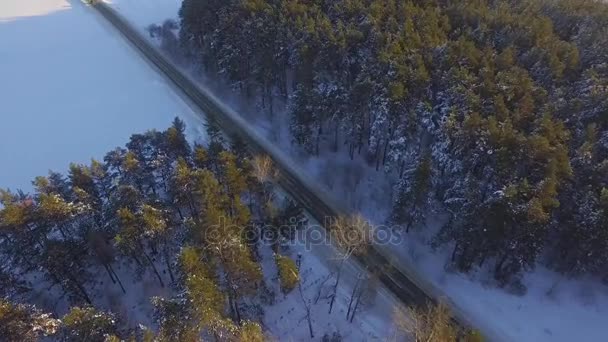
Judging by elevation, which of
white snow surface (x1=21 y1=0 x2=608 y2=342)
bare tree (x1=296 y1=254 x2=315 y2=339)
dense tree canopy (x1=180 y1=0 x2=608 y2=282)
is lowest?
bare tree (x1=296 y1=254 x2=315 y2=339)

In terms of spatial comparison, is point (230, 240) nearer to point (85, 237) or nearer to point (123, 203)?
point (123, 203)

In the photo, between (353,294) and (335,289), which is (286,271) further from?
(353,294)

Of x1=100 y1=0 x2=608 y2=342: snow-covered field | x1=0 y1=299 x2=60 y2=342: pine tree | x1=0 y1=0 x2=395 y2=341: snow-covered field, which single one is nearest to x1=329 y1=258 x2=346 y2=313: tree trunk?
x1=0 y1=0 x2=395 y2=341: snow-covered field

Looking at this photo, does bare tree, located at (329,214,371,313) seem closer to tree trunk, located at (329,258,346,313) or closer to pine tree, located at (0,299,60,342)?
tree trunk, located at (329,258,346,313)

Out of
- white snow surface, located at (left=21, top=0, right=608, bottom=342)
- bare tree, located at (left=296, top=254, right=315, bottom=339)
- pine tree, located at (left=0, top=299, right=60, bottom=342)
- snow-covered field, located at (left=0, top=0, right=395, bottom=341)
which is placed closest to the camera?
pine tree, located at (left=0, top=299, right=60, bottom=342)

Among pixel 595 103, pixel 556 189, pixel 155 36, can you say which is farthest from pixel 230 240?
pixel 155 36

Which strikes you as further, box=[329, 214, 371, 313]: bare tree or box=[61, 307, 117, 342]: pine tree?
box=[329, 214, 371, 313]: bare tree
